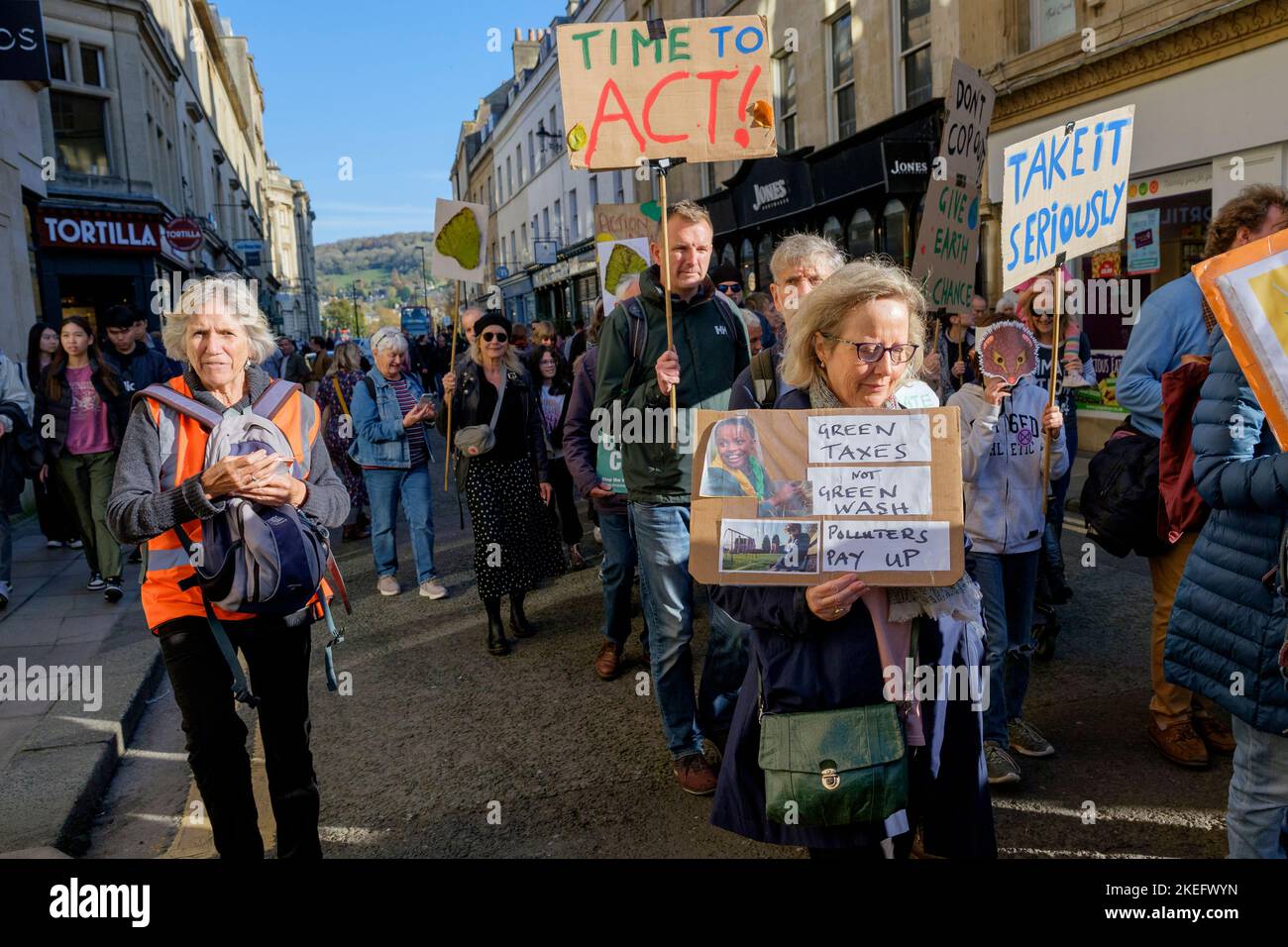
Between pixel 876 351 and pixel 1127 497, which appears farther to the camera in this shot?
pixel 1127 497

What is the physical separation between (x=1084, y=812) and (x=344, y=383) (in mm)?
6738

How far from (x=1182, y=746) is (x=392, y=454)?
5376 mm

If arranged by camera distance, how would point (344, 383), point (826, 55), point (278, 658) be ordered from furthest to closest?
point (826, 55) → point (344, 383) → point (278, 658)

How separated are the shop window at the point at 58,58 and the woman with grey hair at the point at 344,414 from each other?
15126 mm

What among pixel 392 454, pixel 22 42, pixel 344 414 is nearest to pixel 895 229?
pixel 344 414

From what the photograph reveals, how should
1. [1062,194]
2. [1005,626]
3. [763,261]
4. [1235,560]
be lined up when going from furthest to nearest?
1. [763,261]
2. [1062,194]
3. [1005,626]
4. [1235,560]

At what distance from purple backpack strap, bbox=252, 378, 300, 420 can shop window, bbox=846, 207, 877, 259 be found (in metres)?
14.2

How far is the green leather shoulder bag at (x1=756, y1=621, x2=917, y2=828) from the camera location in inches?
84.6

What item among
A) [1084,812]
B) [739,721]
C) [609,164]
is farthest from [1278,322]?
[609,164]

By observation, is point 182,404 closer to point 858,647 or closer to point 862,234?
point 858,647

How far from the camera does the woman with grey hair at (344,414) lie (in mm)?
8336

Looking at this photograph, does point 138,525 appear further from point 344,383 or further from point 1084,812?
point 344,383

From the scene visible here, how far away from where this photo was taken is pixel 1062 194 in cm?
433

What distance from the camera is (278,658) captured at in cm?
307
